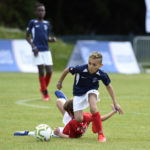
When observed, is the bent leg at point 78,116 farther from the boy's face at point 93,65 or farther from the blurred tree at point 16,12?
the blurred tree at point 16,12

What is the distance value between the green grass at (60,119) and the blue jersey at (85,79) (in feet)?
2.36

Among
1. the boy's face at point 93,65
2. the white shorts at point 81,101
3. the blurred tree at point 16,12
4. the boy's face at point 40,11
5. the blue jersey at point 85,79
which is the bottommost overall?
the blurred tree at point 16,12

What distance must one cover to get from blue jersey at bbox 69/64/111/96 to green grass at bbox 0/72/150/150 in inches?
28.3

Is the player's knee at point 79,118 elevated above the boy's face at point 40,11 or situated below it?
above

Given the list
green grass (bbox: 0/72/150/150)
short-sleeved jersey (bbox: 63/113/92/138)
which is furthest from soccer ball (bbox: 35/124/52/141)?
short-sleeved jersey (bbox: 63/113/92/138)

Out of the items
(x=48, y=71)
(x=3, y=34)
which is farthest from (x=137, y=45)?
(x=48, y=71)

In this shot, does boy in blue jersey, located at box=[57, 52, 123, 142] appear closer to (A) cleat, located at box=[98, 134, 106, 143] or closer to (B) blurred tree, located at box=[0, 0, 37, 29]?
(A) cleat, located at box=[98, 134, 106, 143]

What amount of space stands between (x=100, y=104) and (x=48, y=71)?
209 cm

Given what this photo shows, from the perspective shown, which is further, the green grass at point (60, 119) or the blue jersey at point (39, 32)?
the blue jersey at point (39, 32)

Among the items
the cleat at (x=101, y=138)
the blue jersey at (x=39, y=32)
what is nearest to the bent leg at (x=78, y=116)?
the cleat at (x=101, y=138)

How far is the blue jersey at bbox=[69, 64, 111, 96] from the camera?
8148 millimetres

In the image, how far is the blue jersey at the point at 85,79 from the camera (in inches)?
321

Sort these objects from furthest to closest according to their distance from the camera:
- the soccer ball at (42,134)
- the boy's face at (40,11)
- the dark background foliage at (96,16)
Result: the dark background foliage at (96,16) → the boy's face at (40,11) → the soccer ball at (42,134)

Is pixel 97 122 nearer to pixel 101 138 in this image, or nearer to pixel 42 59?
pixel 101 138
